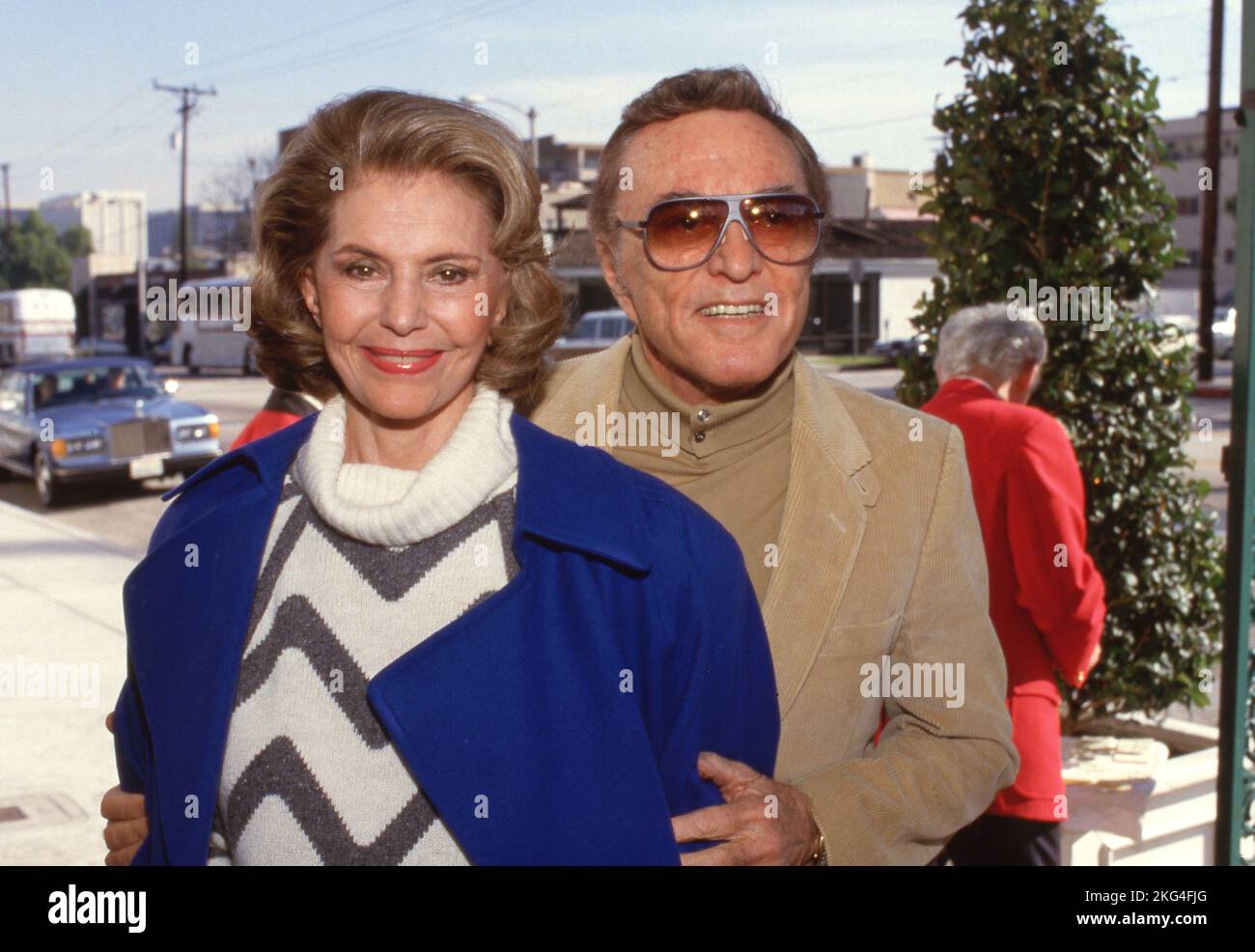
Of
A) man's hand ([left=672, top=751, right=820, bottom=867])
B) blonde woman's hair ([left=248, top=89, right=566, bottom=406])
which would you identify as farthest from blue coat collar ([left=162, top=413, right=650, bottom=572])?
man's hand ([left=672, top=751, right=820, bottom=867])

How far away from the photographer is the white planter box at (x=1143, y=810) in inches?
187

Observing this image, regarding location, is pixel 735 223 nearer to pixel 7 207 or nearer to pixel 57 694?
pixel 57 694

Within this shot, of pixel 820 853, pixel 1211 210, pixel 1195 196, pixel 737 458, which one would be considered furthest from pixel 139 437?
pixel 1195 196

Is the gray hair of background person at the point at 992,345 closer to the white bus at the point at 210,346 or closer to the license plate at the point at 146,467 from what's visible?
the license plate at the point at 146,467

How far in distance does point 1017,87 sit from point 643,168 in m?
3.09

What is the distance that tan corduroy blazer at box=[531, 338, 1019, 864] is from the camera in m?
2.09

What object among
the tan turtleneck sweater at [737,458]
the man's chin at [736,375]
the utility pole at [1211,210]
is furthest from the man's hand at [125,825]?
the utility pole at [1211,210]

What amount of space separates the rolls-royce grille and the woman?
14740 millimetres

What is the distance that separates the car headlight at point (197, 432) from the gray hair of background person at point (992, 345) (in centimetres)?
1357

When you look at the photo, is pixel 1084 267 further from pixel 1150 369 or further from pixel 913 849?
pixel 913 849

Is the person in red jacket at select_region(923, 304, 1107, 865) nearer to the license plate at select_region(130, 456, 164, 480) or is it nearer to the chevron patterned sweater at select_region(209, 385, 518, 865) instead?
the chevron patterned sweater at select_region(209, 385, 518, 865)

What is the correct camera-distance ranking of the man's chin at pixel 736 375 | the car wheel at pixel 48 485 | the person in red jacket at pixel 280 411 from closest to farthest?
the man's chin at pixel 736 375 → the person in red jacket at pixel 280 411 → the car wheel at pixel 48 485

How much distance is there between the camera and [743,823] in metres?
1.83

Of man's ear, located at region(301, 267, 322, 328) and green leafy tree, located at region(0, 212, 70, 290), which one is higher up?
green leafy tree, located at region(0, 212, 70, 290)
